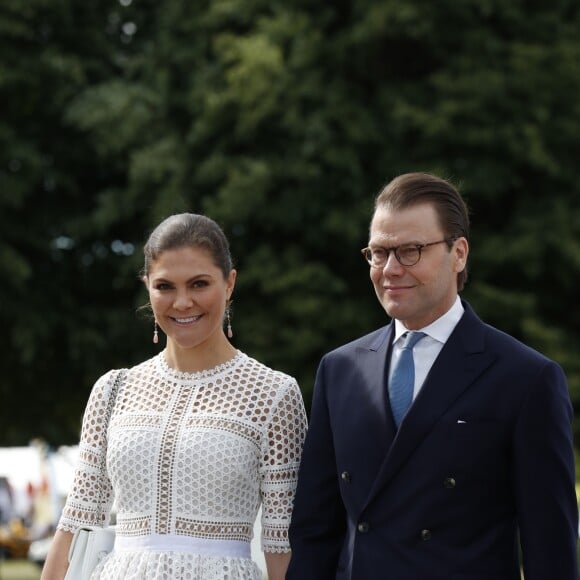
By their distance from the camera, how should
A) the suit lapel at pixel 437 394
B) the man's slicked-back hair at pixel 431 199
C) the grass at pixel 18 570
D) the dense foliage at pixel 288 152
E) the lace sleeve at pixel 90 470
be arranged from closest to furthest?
the suit lapel at pixel 437 394, the man's slicked-back hair at pixel 431 199, the lace sleeve at pixel 90 470, the dense foliage at pixel 288 152, the grass at pixel 18 570

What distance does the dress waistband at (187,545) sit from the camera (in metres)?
4.56

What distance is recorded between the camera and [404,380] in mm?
4172

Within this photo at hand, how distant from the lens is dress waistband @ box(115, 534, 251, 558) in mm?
4559

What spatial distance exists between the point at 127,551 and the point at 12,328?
1044 centimetres

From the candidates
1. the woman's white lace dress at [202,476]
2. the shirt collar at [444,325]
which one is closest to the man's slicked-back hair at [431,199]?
the shirt collar at [444,325]

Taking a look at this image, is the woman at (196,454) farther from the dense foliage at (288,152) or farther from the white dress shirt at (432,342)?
the dense foliage at (288,152)

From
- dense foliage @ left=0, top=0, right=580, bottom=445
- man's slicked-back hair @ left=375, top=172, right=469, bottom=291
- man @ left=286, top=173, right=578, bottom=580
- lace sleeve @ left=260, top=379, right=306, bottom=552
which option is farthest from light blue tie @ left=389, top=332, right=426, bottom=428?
dense foliage @ left=0, top=0, right=580, bottom=445

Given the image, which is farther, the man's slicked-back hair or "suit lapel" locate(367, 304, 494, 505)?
the man's slicked-back hair

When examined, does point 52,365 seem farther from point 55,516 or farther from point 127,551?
point 55,516

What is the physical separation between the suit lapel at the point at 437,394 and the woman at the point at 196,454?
66cm

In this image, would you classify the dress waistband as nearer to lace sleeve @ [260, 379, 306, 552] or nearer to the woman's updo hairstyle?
lace sleeve @ [260, 379, 306, 552]

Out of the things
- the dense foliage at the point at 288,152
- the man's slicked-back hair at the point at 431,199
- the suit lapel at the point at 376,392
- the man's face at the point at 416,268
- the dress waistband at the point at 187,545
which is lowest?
the dress waistband at the point at 187,545

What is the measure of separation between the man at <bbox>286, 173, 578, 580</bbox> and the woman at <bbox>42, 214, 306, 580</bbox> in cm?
31

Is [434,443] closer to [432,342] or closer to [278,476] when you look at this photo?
[432,342]
